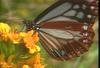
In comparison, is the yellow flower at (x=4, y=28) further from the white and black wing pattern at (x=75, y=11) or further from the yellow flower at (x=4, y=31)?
the white and black wing pattern at (x=75, y=11)

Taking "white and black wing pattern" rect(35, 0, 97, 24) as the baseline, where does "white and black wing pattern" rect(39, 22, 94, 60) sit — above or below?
below

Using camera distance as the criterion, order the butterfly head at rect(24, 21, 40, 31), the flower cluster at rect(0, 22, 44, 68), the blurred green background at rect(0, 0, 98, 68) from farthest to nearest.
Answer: the blurred green background at rect(0, 0, 98, 68)
the butterfly head at rect(24, 21, 40, 31)
the flower cluster at rect(0, 22, 44, 68)

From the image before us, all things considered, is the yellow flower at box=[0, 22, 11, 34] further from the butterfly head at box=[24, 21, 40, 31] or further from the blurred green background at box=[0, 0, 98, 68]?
the blurred green background at box=[0, 0, 98, 68]

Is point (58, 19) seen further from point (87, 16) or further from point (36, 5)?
point (36, 5)

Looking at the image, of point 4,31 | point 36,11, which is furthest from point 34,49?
point 36,11

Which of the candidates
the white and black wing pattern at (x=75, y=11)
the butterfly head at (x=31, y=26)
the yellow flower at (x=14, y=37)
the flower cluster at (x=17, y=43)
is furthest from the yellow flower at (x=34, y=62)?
the white and black wing pattern at (x=75, y=11)

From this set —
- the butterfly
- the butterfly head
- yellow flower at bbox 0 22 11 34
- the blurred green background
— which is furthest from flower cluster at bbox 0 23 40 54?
the blurred green background

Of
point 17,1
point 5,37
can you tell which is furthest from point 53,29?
point 17,1

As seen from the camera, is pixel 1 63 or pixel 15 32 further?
pixel 15 32

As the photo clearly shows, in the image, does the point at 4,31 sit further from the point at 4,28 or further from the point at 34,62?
the point at 34,62
